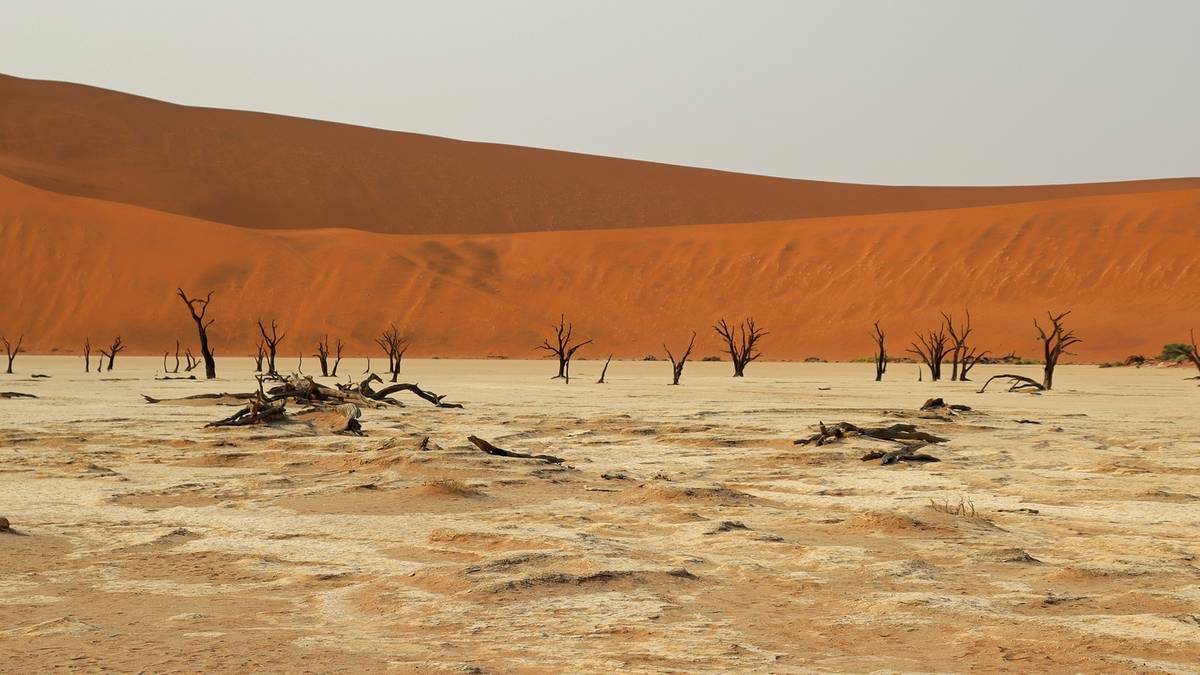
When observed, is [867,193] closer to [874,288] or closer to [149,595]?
[874,288]

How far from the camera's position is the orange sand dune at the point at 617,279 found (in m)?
59.7

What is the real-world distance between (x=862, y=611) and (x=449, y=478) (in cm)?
470

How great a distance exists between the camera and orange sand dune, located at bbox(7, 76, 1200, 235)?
92875mm

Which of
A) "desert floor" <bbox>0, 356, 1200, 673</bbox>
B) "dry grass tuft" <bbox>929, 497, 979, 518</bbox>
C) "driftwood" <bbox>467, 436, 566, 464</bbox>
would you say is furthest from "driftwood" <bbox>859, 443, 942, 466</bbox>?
"driftwood" <bbox>467, 436, 566, 464</bbox>

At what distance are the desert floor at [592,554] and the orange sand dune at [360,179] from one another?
81.6 meters

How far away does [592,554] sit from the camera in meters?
6.17

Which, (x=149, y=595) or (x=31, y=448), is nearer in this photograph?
(x=149, y=595)

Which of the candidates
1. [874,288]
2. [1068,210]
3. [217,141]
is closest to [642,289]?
[874,288]

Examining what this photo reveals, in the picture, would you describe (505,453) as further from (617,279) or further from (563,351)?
(617,279)

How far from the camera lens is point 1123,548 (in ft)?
21.3

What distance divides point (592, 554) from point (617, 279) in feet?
213

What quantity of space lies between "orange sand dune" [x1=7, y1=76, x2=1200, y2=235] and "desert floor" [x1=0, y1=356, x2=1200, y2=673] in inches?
3214

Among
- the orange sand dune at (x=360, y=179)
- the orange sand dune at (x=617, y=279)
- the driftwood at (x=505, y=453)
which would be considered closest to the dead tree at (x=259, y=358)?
the orange sand dune at (x=617, y=279)

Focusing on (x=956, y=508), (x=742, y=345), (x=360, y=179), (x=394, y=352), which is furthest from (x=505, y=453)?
(x=360, y=179)
